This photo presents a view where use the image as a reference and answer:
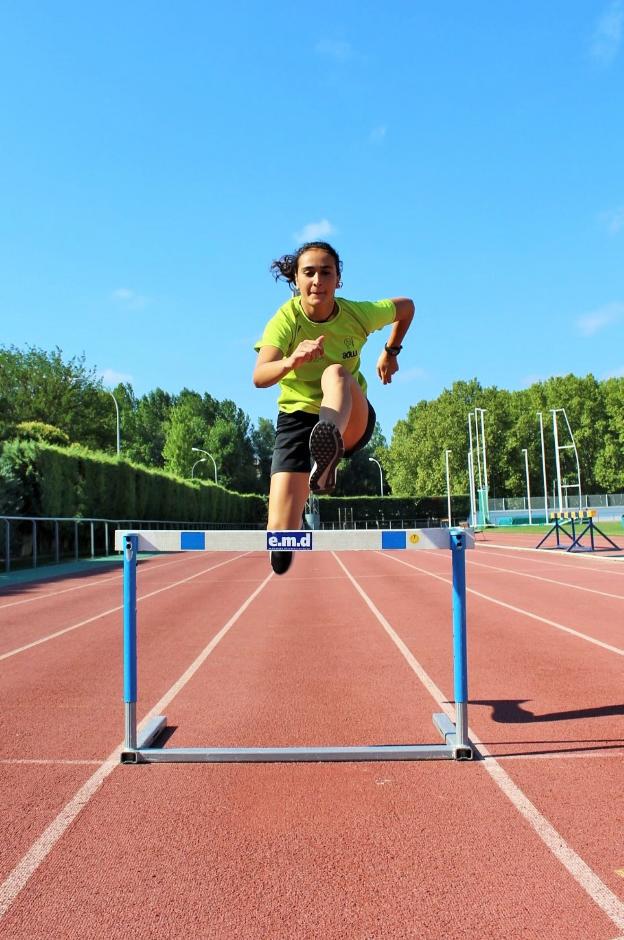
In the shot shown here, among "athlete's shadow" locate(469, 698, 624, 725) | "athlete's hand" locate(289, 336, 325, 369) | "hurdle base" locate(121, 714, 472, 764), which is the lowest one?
"athlete's shadow" locate(469, 698, 624, 725)

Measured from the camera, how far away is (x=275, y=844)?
120 inches

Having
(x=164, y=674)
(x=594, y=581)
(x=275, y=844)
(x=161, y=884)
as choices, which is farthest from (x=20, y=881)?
(x=594, y=581)

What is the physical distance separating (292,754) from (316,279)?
8.23ft

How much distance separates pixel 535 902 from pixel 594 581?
43.3ft

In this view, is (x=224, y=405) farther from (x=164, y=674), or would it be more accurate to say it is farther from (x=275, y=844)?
(x=275, y=844)

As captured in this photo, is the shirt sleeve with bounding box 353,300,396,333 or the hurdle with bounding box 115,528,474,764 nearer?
the shirt sleeve with bounding box 353,300,396,333

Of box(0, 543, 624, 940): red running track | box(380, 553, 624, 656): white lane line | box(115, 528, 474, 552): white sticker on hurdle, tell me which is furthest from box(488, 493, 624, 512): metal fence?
box(115, 528, 474, 552): white sticker on hurdle

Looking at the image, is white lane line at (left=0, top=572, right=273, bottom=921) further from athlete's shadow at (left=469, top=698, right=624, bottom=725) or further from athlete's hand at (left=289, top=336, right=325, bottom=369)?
athlete's shadow at (left=469, top=698, right=624, bottom=725)

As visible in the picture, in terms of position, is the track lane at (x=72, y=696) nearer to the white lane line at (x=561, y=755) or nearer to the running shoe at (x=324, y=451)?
the running shoe at (x=324, y=451)

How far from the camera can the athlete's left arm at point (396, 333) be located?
385 centimetres

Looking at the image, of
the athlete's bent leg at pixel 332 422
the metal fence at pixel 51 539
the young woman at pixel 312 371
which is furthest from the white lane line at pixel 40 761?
the metal fence at pixel 51 539

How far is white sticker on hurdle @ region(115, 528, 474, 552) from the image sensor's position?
3.62 m

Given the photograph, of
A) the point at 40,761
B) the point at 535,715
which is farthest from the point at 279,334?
the point at 535,715

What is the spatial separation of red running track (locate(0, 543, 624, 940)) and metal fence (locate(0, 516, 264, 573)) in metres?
11.2
